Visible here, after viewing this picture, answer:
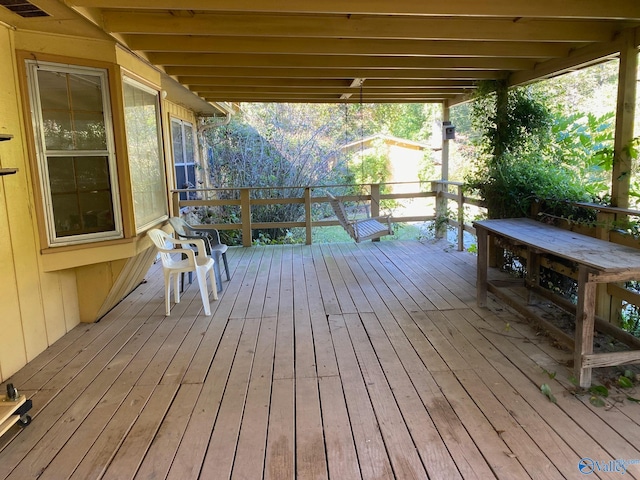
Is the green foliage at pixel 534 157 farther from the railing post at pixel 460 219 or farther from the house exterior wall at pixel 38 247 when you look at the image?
the house exterior wall at pixel 38 247

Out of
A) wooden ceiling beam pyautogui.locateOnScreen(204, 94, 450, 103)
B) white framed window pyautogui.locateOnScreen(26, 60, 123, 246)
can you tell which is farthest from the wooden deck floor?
wooden ceiling beam pyautogui.locateOnScreen(204, 94, 450, 103)

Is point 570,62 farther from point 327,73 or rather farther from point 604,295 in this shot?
point 327,73

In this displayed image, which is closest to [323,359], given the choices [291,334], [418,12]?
[291,334]

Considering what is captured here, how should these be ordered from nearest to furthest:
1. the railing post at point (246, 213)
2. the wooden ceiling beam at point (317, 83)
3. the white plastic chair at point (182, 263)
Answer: the white plastic chair at point (182, 263)
the wooden ceiling beam at point (317, 83)
the railing post at point (246, 213)

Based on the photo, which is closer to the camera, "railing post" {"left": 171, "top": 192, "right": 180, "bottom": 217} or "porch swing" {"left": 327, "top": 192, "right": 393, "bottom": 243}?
"porch swing" {"left": 327, "top": 192, "right": 393, "bottom": 243}

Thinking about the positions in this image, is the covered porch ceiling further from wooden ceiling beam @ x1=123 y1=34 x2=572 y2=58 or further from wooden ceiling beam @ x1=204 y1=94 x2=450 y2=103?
wooden ceiling beam @ x1=204 y1=94 x2=450 y2=103

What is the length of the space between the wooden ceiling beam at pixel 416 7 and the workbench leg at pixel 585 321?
1843mm

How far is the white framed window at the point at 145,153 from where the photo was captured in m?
3.71

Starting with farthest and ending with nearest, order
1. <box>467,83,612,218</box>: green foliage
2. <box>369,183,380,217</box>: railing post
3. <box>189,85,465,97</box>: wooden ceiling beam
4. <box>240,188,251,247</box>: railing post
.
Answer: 1. <box>369,183,380,217</box>: railing post
2. <box>240,188,251,247</box>: railing post
3. <box>189,85,465,97</box>: wooden ceiling beam
4. <box>467,83,612,218</box>: green foliage

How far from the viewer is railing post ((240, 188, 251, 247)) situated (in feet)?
22.2

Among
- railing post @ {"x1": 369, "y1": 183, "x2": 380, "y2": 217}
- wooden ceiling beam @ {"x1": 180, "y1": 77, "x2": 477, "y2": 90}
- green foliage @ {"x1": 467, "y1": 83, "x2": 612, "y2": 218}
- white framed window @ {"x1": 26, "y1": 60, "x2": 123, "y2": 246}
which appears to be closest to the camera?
white framed window @ {"x1": 26, "y1": 60, "x2": 123, "y2": 246}

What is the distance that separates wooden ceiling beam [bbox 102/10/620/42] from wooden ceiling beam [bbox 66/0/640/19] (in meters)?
0.38

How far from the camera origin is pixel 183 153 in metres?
7.46

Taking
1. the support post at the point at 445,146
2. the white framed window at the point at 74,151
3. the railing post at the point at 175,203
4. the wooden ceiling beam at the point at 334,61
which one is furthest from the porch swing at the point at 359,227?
the white framed window at the point at 74,151
